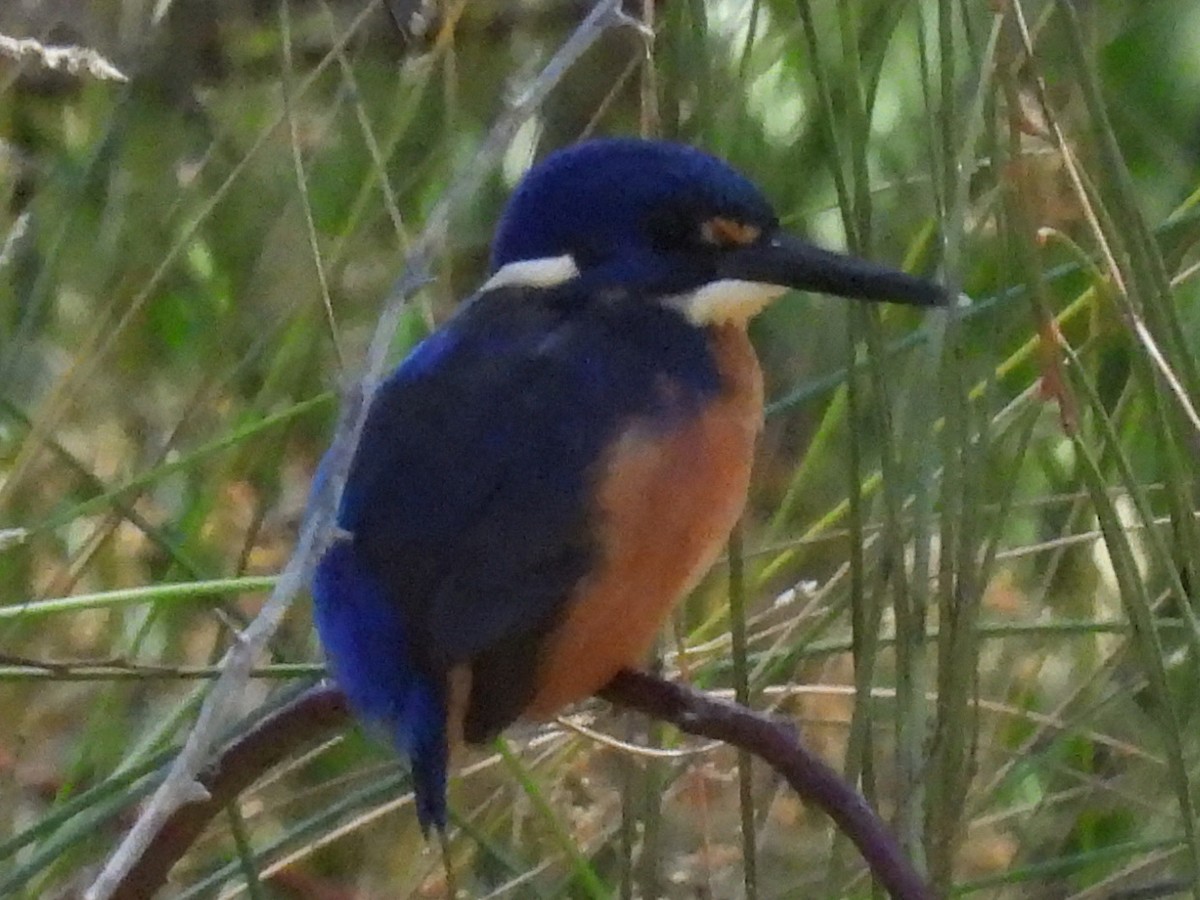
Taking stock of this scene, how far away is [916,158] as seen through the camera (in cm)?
148

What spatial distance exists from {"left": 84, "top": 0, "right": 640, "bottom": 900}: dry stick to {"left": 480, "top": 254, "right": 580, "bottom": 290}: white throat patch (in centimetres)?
21

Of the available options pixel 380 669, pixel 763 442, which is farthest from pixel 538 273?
pixel 763 442

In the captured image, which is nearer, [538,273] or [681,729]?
[681,729]

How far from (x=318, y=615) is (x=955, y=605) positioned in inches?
12.0

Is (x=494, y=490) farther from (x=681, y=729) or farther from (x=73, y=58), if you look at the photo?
(x=73, y=58)

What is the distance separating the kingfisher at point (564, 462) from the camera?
2.57 feet

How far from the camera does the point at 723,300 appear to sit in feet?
2.78

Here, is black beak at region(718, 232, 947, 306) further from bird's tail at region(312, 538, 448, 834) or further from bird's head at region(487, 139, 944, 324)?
bird's tail at region(312, 538, 448, 834)

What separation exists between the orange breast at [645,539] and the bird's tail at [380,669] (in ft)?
0.20

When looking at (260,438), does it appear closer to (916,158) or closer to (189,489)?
(189,489)

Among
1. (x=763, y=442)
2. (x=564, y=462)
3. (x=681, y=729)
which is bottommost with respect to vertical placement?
(x=763, y=442)

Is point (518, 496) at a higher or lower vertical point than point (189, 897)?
higher

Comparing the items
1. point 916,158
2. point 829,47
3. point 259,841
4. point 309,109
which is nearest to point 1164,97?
point 916,158

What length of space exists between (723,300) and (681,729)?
0.70 feet
